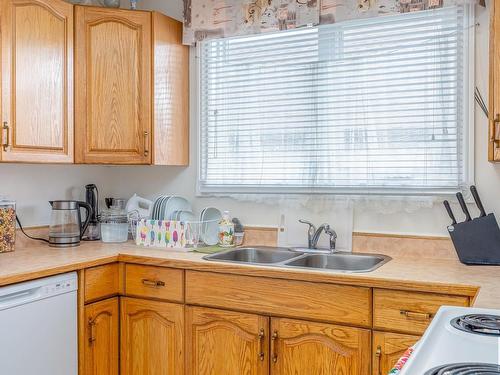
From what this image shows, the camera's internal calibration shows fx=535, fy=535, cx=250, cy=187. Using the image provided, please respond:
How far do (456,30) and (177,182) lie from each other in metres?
1.68

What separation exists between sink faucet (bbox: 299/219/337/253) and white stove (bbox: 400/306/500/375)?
1293mm

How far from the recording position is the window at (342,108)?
246 cm

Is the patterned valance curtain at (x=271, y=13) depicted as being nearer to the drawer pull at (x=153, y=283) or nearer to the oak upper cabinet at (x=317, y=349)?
the drawer pull at (x=153, y=283)

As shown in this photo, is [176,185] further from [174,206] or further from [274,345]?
[274,345]

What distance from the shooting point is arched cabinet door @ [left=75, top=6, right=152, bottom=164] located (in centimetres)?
270

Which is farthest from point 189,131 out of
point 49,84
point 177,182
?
point 49,84

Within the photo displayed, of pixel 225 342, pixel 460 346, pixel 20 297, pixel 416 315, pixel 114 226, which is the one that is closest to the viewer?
pixel 460 346

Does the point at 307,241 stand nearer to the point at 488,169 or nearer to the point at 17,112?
the point at 488,169

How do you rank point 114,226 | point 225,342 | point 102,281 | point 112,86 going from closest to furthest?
point 225,342, point 102,281, point 112,86, point 114,226

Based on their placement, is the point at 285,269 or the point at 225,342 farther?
the point at 225,342

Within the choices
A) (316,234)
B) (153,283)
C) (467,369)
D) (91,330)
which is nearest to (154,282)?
(153,283)

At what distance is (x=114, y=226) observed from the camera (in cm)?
293

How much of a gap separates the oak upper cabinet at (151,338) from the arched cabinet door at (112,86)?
2.55 feet

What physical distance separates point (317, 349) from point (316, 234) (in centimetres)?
67
